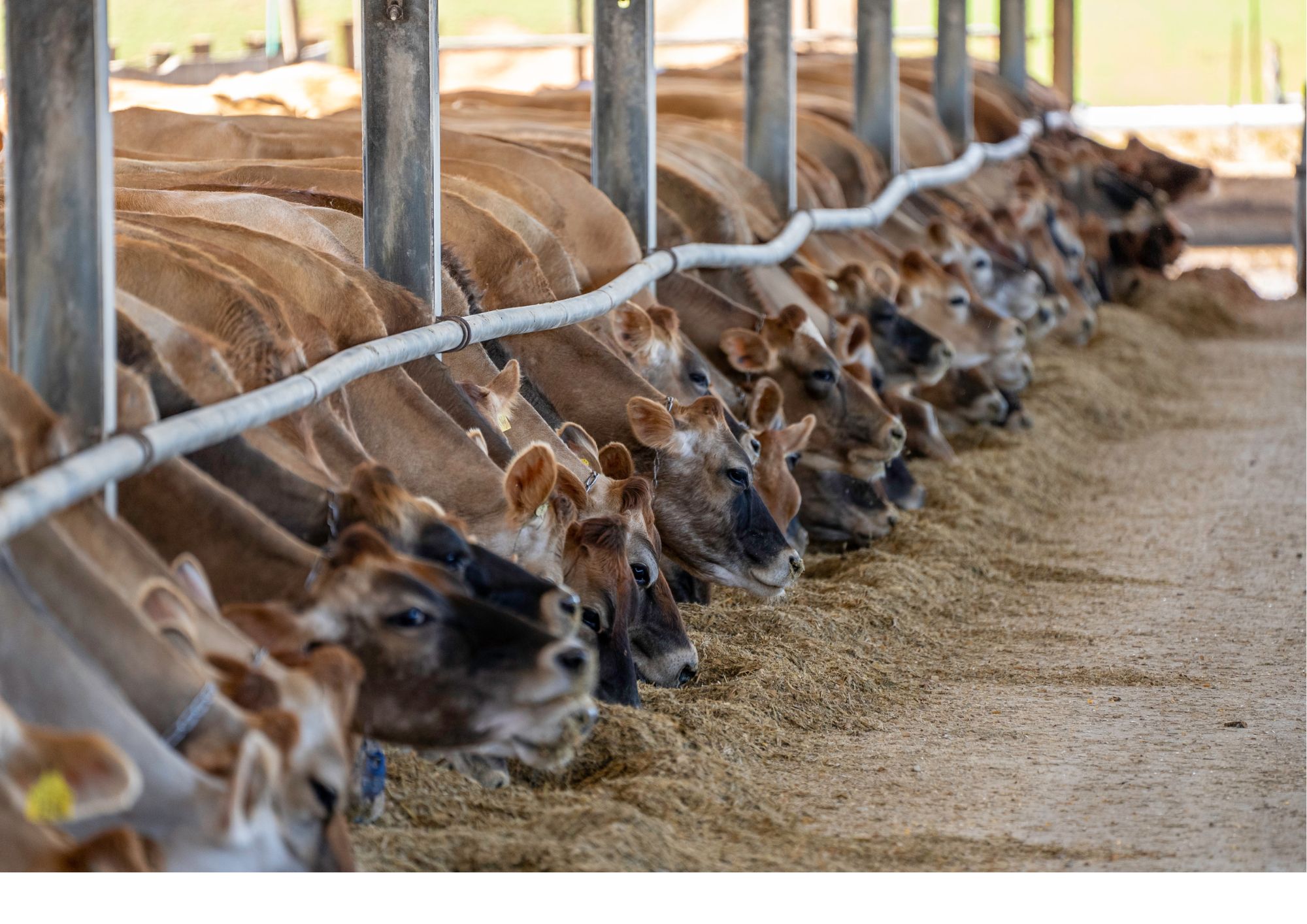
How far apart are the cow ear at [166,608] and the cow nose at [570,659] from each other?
1.80 ft

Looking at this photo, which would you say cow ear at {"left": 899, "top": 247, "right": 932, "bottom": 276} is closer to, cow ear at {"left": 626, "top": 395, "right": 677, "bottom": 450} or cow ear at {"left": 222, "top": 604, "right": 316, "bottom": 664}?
cow ear at {"left": 626, "top": 395, "right": 677, "bottom": 450}

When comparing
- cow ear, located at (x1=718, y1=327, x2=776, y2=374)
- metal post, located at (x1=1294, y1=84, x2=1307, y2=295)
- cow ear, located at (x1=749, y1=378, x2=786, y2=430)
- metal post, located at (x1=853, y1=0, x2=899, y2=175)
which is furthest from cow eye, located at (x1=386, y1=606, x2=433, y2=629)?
metal post, located at (x1=1294, y1=84, x2=1307, y2=295)

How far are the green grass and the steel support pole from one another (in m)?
21.4

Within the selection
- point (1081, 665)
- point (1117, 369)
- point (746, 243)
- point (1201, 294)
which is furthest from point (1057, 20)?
point (1081, 665)

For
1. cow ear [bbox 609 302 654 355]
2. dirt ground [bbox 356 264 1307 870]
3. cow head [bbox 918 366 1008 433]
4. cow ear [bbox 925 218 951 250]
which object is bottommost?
dirt ground [bbox 356 264 1307 870]

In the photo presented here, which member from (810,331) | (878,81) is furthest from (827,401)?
(878,81)

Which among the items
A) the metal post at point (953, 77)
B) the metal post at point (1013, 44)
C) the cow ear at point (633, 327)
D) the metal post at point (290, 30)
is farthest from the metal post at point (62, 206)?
the metal post at point (1013, 44)

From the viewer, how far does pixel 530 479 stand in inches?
140

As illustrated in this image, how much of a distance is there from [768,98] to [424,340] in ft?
15.1

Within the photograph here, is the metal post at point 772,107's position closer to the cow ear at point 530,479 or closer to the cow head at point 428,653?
the cow ear at point 530,479

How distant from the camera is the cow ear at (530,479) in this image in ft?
11.5

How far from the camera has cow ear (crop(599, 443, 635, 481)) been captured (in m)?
4.50

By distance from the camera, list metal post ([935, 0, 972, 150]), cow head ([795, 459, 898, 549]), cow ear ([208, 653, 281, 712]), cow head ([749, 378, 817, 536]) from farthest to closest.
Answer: metal post ([935, 0, 972, 150]), cow head ([795, 459, 898, 549]), cow head ([749, 378, 817, 536]), cow ear ([208, 653, 281, 712])

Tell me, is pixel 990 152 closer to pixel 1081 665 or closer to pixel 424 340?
pixel 1081 665
